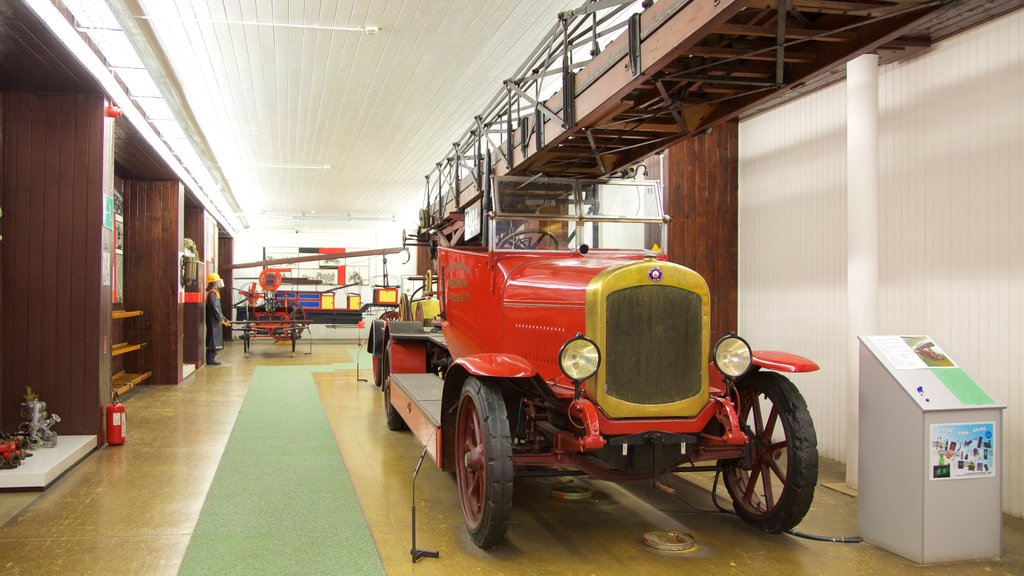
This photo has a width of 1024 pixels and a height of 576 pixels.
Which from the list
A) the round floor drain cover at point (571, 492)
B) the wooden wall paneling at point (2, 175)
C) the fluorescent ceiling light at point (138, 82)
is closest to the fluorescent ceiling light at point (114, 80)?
the fluorescent ceiling light at point (138, 82)

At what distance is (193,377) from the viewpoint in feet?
35.4

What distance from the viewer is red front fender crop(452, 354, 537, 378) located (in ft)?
11.1

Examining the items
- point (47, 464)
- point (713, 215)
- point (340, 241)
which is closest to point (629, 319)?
point (713, 215)

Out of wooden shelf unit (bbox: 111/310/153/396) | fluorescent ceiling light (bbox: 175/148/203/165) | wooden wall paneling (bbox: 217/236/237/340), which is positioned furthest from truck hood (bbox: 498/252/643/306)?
wooden wall paneling (bbox: 217/236/237/340)

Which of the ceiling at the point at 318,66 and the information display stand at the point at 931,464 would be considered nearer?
the information display stand at the point at 931,464

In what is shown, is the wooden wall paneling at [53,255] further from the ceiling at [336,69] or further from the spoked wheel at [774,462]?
the spoked wheel at [774,462]

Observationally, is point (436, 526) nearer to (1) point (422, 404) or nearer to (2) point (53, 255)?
(1) point (422, 404)

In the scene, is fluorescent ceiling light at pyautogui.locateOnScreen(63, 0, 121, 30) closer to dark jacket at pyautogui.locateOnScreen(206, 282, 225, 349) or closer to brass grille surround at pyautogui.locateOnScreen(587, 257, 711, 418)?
brass grille surround at pyautogui.locateOnScreen(587, 257, 711, 418)

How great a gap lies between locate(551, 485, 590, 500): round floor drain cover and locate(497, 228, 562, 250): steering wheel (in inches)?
61.0

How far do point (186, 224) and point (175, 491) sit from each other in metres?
9.49

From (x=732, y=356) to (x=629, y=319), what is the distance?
0.58 metres

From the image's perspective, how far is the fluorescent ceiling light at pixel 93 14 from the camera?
4746 millimetres

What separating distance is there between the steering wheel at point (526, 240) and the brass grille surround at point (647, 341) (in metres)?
1.19

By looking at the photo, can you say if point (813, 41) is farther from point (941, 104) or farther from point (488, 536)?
point (488, 536)
